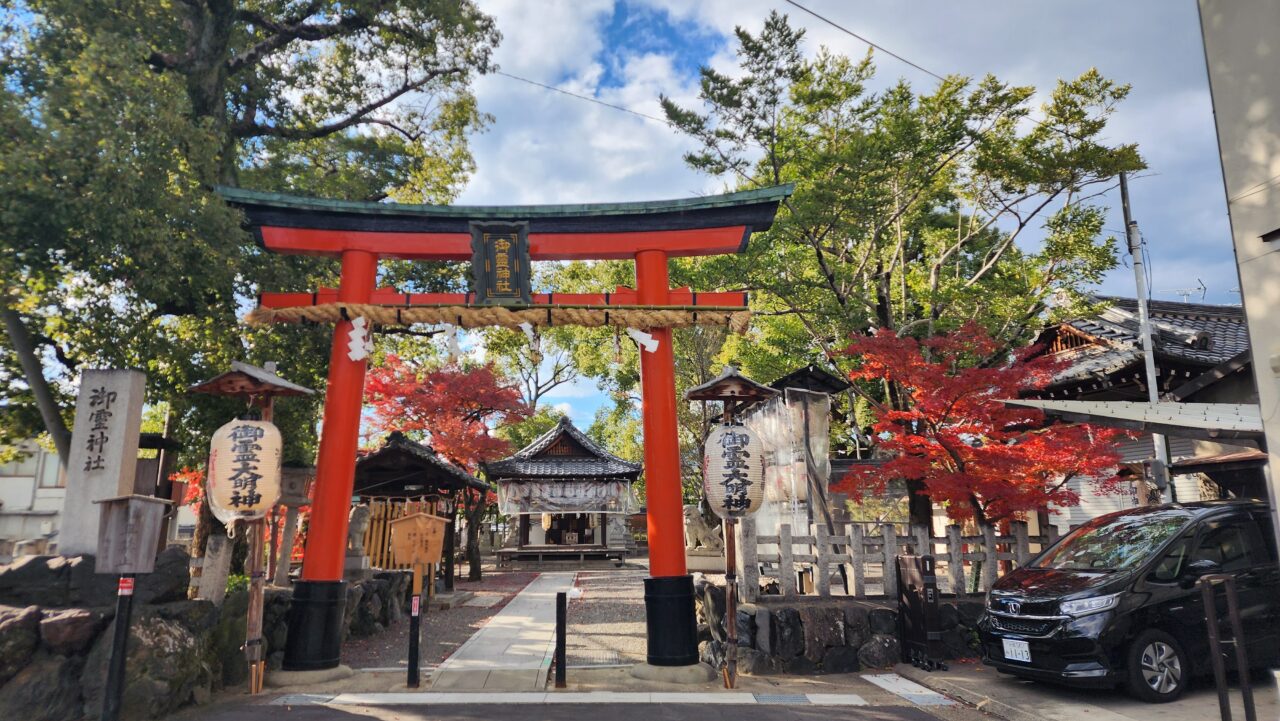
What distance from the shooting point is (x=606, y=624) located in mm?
12945

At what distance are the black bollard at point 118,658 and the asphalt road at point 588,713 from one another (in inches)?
47.1

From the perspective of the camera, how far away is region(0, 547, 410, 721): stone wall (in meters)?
6.26

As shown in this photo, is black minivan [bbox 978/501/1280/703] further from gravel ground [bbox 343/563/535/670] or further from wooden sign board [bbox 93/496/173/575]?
wooden sign board [bbox 93/496/173/575]

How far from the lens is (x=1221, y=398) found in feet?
43.1

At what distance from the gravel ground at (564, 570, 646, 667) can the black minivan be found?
200 inches

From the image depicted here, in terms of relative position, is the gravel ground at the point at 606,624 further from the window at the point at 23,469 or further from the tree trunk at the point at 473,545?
the window at the point at 23,469

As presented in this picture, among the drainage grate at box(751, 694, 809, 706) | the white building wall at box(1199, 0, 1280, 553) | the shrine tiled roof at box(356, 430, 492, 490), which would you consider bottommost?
the drainage grate at box(751, 694, 809, 706)

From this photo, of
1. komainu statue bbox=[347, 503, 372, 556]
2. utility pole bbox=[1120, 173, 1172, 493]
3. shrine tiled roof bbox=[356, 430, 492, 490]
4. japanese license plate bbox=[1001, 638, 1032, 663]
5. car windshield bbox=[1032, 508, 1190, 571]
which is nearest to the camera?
japanese license plate bbox=[1001, 638, 1032, 663]

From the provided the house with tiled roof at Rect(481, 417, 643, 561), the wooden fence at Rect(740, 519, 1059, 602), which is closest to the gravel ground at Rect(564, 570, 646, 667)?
the wooden fence at Rect(740, 519, 1059, 602)

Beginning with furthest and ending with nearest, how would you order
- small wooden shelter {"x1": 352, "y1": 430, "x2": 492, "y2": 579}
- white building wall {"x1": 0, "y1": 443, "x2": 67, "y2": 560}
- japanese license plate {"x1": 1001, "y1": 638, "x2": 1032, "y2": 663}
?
1. white building wall {"x1": 0, "y1": 443, "x2": 67, "y2": 560}
2. small wooden shelter {"x1": 352, "y1": 430, "x2": 492, "y2": 579}
3. japanese license plate {"x1": 1001, "y1": 638, "x2": 1032, "y2": 663}

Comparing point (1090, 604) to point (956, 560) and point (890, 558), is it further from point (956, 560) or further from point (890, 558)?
point (890, 558)

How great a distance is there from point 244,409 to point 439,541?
3.92m

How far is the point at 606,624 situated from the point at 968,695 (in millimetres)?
7165

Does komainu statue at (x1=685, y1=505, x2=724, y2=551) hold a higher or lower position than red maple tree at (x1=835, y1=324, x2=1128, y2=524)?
lower
